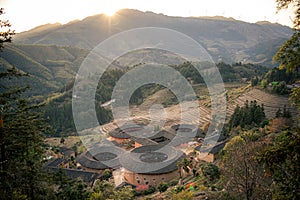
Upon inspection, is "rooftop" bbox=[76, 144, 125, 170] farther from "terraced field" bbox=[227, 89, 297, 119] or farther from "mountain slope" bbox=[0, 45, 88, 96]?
"mountain slope" bbox=[0, 45, 88, 96]

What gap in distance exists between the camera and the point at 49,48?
5748 inches

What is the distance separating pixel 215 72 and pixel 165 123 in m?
37.6

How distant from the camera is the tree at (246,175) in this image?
370 inches

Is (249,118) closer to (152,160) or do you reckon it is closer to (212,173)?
(152,160)

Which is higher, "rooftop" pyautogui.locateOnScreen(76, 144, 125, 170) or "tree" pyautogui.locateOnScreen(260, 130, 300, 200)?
"tree" pyautogui.locateOnScreen(260, 130, 300, 200)

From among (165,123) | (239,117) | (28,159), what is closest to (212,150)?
(239,117)

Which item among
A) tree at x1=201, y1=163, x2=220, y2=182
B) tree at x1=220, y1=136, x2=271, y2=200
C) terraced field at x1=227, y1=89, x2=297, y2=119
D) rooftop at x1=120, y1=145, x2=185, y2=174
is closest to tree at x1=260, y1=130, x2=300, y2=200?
tree at x1=220, y1=136, x2=271, y2=200

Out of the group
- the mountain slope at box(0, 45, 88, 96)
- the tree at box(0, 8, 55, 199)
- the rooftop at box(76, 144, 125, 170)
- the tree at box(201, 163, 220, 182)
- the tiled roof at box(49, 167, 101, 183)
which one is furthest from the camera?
the mountain slope at box(0, 45, 88, 96)

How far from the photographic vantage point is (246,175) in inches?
365

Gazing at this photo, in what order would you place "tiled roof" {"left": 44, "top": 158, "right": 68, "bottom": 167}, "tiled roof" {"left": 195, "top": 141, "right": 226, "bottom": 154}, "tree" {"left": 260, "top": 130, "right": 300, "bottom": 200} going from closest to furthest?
"tree" {"left": 260, "top": 130, "right": 300, "bottom": 200}
"tiled roof" {"left": 195, "top": 141, "right": 226, "bottom": 154}
"tiled roof" {"left": 44, "top": 158, "right": 68, "bottom": 167}

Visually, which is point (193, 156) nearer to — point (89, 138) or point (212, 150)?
point (212, 150)

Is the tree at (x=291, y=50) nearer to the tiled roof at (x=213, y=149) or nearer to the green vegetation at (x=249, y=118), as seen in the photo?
the tiled roof at (x=213, y=149)

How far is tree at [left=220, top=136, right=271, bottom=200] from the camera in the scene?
9.41 meters

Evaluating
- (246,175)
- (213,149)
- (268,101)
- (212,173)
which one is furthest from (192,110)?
(246,175)
